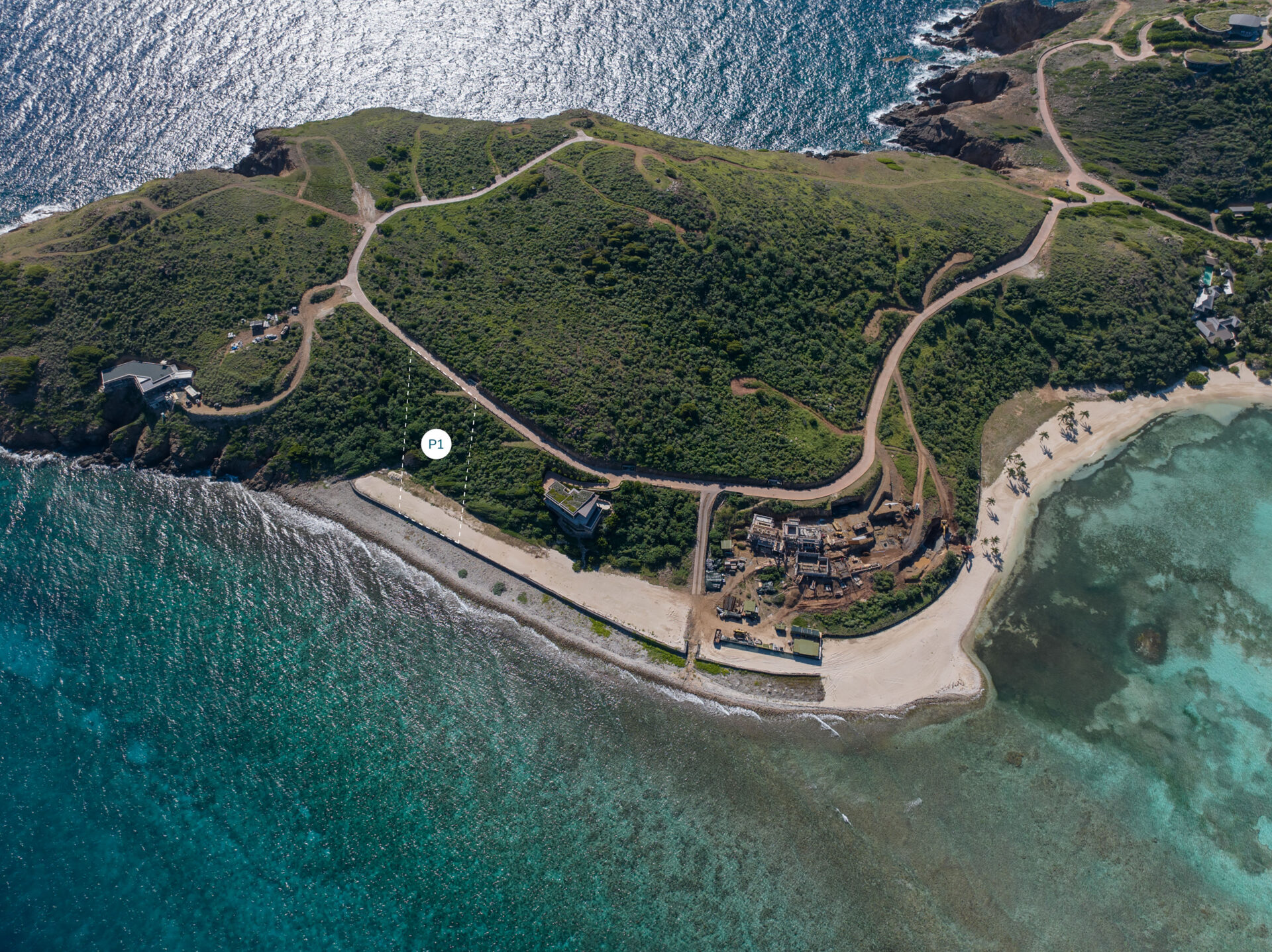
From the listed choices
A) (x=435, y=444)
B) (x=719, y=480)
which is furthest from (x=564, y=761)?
(x=435, y=444)

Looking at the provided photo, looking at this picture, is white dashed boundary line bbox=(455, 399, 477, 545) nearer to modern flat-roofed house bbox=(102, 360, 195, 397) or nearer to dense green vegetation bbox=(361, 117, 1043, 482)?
dense green vegetation bbox=(361, 117, 1043, 482)

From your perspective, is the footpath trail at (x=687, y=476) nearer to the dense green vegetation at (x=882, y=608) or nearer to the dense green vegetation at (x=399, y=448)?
the dense green vegetation at (x=399, y=448)

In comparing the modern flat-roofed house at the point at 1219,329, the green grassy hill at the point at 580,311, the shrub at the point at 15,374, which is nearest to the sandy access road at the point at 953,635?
the green grassy hill at the point at 580,311

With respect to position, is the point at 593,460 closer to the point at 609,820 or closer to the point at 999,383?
the point at 609,820

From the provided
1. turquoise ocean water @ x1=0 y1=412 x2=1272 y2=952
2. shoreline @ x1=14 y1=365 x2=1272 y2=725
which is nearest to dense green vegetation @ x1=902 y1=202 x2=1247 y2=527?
shoreline @ x1=14 y1=365 x2=1272 y2=725

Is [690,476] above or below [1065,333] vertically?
below

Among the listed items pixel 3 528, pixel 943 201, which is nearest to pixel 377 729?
pixel 3 528

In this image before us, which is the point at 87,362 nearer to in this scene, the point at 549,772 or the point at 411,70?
the point at 411,70
